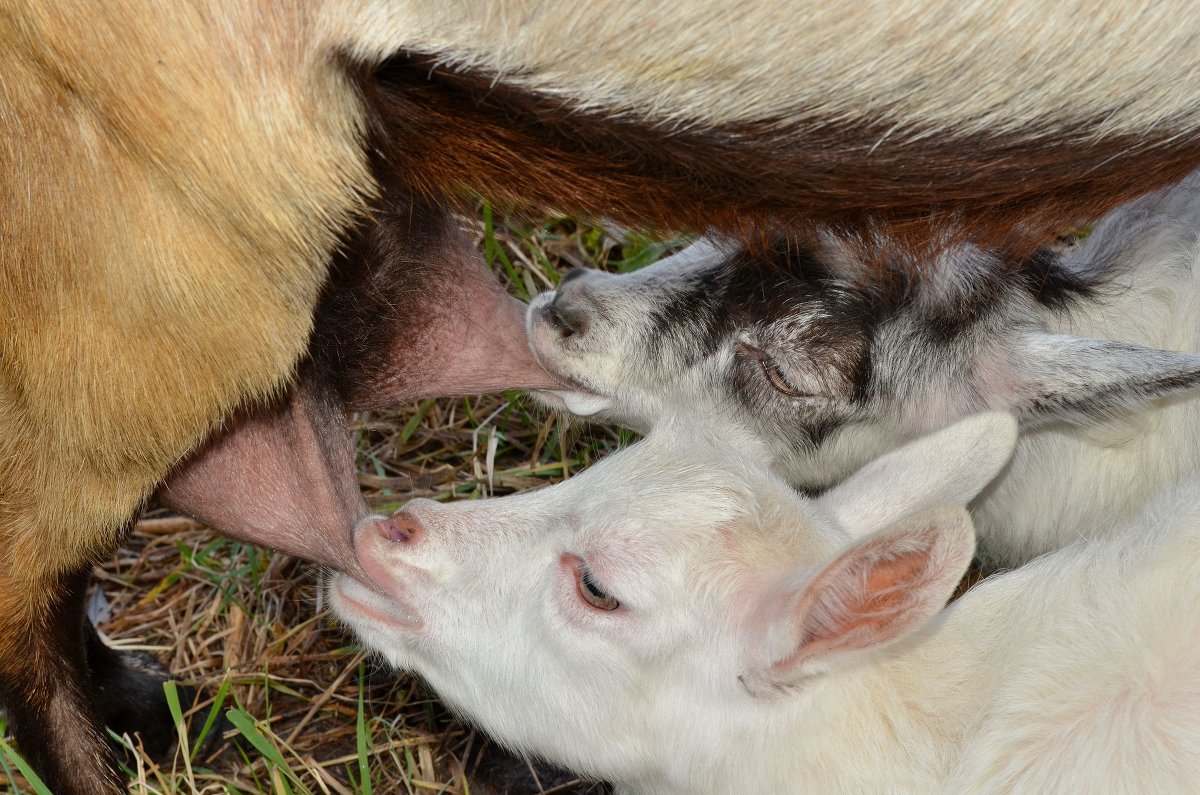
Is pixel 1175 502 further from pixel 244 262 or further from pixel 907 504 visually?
pixel 244 262

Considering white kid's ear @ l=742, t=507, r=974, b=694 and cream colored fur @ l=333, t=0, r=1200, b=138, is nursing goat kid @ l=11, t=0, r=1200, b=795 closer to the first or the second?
cream colored fur @ l=333, t=0, r=1200, b=138

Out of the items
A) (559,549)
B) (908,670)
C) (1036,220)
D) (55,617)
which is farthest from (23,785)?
(1036,220)

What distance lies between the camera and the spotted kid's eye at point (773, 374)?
337cm

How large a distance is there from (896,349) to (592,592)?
1.13 m

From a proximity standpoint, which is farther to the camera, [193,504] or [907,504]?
[193,504]

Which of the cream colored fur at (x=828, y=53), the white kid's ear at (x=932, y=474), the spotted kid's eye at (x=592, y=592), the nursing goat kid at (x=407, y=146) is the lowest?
the spotted kid's eye at (x=592, y=592)

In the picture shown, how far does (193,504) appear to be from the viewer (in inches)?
122

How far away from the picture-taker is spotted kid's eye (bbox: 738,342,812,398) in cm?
337

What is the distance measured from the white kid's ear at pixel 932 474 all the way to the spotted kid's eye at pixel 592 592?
54 centimetres

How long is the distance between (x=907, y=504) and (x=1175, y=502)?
557mm

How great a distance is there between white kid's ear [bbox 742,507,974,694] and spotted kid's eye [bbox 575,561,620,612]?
311 mm

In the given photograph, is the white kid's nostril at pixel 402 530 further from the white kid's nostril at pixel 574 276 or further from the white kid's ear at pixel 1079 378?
the white kid's ear at pixel 1079 378

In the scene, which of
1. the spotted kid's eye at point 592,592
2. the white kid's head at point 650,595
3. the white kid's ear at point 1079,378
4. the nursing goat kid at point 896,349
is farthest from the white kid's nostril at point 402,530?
the white kid's ear at point 1079,378

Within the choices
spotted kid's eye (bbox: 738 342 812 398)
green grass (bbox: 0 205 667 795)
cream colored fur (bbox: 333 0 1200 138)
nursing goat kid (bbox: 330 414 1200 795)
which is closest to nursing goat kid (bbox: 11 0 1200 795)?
cream colored fur (bbox: 333 0 1200 138)
